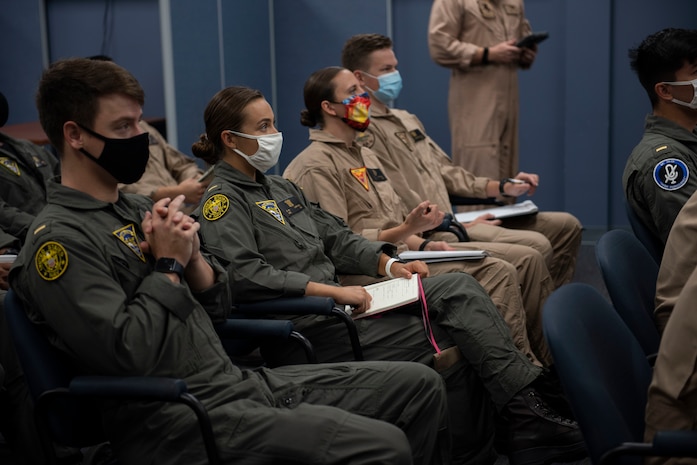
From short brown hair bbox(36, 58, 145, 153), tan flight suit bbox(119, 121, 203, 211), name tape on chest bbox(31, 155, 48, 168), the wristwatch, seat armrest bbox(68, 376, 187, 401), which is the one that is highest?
short brown hair bbox(36, 58, 145, 153)

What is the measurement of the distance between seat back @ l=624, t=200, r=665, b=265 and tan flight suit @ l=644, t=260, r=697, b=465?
124 centimetres

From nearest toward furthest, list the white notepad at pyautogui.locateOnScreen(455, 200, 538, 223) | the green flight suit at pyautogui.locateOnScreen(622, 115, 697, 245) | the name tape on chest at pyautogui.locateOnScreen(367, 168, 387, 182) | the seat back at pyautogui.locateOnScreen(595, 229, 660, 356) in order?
the seat back at pyautogui.locateOnScreen(595, 229, 660, 356), the green flight suit at pyautogui.locateOnScreen(622, 115, 697, 245), the name tape on chest at pyautogui.locateOnScreen(367, 168, 387, 182), the white notepad at pyautogui.locateOnScreen(455, 200, 538, 223)

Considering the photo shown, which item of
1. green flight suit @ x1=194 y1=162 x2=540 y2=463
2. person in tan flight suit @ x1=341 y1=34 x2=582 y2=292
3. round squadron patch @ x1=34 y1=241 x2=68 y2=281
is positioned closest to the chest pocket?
round squadron patch @ x1=34 y1=241 x2=68 y2=281

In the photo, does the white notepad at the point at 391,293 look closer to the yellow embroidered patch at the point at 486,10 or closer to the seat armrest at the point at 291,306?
the seat armrest at the point at 291,306

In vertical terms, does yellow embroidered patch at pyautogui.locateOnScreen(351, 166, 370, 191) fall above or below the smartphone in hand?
below

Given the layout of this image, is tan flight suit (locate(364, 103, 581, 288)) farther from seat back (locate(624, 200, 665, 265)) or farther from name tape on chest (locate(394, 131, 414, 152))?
seat back (locate(624, 200, 665, 265))

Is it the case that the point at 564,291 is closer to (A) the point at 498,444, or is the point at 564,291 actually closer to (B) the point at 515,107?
(A) the point at 498,444

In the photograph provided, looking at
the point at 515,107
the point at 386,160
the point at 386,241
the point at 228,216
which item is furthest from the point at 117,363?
the point at 515,107

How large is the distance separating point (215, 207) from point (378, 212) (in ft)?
2.93

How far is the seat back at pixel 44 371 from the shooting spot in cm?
172

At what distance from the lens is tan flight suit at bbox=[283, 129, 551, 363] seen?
9.32 feet

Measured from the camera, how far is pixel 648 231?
2.71 meters

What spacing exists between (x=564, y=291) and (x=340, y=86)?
1.73 m

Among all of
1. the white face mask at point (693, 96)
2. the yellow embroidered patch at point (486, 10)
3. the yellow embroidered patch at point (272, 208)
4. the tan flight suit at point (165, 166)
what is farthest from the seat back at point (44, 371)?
the yellow embroidered patch at point (486, 10)
